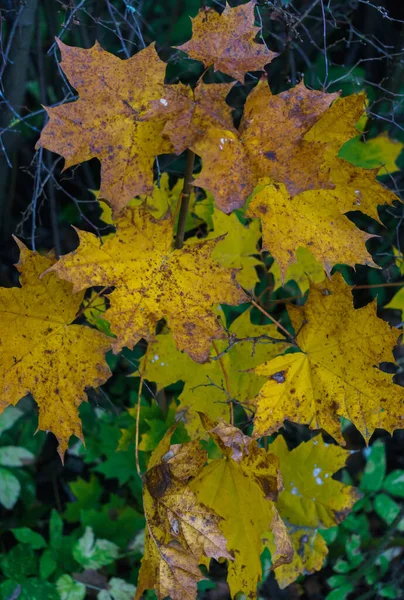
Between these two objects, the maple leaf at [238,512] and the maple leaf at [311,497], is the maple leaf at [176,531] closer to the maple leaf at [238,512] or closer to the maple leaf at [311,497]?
the maple leaf at [238,512]

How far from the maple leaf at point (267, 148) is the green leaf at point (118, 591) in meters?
1.20

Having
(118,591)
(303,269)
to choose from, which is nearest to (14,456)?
(118,591)

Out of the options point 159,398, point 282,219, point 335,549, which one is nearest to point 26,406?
point 159,398

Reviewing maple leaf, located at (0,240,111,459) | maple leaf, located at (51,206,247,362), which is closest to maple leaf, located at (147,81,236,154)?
maple leaf, located at (51,206,247,362)

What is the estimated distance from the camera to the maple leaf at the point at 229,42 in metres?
0.83

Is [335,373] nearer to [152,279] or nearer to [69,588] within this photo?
[152,279]

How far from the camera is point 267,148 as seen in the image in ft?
2.71

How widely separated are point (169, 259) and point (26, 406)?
1118 millimetres

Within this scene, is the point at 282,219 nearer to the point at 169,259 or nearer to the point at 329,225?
the point at 329,225

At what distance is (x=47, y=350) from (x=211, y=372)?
0.35 metres

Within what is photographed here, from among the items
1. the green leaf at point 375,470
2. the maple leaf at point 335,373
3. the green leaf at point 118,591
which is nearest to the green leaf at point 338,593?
the green leaf at point 375,470

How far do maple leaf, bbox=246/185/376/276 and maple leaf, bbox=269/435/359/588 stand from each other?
51 cm

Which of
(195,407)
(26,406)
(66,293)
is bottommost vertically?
(26,406)

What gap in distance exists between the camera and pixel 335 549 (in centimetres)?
172
